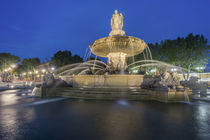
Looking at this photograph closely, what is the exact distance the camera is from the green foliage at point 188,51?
26.3 meters

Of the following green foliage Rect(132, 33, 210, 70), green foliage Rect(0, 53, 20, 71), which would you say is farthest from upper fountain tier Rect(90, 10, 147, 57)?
green foliage Rect(0, 53, 20, 71)

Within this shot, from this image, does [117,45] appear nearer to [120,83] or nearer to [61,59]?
[120,83]

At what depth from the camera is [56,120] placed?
3926 mm

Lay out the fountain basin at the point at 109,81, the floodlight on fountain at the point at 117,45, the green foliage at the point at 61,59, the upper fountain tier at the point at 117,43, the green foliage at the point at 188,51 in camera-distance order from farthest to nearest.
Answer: the green foliage at the point at 61,59 → the green foliage at the point at 188,51 → the floodlight on fountain at the point at 117,45 → the upper fountain tier at the point at 117,43 → the fountain basin at the point at 109,81

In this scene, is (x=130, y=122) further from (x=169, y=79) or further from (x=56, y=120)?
(x=169, y=79)

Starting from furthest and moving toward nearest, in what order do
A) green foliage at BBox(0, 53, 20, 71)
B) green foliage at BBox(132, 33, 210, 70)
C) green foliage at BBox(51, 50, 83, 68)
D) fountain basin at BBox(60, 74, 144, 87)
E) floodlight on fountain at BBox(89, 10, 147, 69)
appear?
green foliage at BBox(0, 53, 20, 71) < green foliage at BBox(51, 50, 83, 68) < green foliage at BBox(132, 33, 210, 70) < floodlight on fountain at BBox(89, 10, 147, 69) < fountain basin at BBox(60, 74, 144, 87)

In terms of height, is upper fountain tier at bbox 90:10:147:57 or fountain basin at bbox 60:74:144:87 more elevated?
upper fountain tier at bbox 90:10:147:57

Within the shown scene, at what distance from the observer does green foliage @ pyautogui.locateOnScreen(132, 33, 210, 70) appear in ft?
86.2

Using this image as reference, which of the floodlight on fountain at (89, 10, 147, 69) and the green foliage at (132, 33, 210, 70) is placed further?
the green foliage at (132, 33, 210, 70)

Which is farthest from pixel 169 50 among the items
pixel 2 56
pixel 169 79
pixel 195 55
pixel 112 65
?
pixel 2 56

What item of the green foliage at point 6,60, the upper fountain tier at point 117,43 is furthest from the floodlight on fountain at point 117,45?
the green foliage at point 6,60

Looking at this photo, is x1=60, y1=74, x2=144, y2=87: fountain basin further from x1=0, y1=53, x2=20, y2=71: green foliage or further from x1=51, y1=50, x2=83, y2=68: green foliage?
x1=0, y1=53, x2=20, y2=71: green foliage

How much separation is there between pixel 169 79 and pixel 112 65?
6.05m

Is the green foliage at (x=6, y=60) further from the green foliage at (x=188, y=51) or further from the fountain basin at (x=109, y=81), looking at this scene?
the green foliage at (x=188, y=51)
